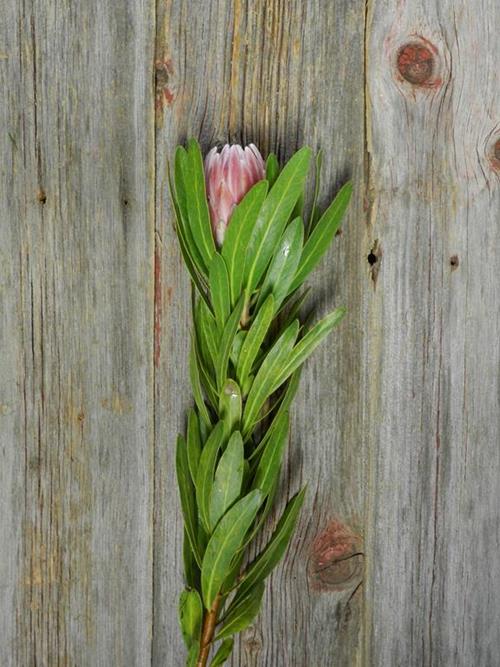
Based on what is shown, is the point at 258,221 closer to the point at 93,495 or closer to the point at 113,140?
the point at 113,140

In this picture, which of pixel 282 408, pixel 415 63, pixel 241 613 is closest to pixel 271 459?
pixel 282 408

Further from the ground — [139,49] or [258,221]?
[139,49]

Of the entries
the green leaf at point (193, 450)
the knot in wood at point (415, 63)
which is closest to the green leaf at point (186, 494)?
the green leaf at point (193, 450)

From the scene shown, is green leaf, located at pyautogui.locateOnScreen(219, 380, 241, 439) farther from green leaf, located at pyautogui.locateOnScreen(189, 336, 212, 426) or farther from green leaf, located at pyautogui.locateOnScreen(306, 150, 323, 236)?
green leaf, located at pyautogui.locateOnScreen(306, 150, 323, 236)

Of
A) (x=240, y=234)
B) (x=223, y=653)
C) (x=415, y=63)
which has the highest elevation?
(x=415, y=63)

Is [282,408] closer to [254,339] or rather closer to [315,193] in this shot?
[254,339]

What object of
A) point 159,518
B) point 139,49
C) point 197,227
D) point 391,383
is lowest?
point 159,518

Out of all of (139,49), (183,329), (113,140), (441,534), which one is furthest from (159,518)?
(139,49)

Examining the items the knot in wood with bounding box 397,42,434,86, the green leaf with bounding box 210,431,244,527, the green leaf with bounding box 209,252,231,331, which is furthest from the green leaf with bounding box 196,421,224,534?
the knot in wood with bounding box 397,42,434,86
